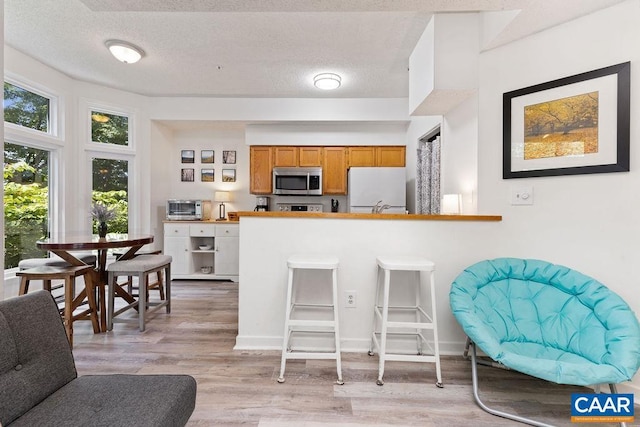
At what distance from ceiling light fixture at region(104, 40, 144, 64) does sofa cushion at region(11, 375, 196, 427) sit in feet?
9.83

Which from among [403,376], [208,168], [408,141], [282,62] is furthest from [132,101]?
[403,376]

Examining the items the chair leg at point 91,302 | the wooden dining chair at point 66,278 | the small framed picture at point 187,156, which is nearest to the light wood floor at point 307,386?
the chair leg at point 91,302

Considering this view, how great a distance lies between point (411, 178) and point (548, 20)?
2.56 m

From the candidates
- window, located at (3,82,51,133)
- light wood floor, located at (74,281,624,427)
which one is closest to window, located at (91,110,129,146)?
window, located at (3,82,51,133)

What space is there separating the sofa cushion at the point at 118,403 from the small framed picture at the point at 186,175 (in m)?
4.25

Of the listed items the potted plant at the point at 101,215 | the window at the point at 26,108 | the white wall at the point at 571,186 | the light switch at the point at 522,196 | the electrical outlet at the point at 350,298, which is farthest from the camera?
the window at the point at 26,108

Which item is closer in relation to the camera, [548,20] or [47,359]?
[47,359]

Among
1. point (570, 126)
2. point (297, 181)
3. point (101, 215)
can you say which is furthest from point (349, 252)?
point (297, 181)

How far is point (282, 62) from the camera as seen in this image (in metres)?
3.28

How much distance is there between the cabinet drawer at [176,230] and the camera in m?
4.48

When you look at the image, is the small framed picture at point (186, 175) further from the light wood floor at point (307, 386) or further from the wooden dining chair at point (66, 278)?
the light wood floor at point (307, 386)

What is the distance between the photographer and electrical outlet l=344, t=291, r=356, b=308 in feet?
7.48

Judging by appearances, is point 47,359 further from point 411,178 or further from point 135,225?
point 411,178

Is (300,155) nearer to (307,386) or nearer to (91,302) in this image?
(91,302)
